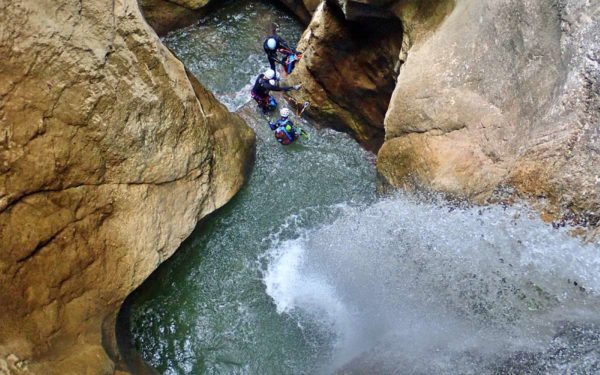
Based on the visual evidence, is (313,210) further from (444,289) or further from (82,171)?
(82,171)

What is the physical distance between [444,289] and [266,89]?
463cm

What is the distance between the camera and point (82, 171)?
532cm

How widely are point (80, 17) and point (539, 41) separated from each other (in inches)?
185

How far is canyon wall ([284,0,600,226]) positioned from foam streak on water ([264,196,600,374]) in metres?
0.39

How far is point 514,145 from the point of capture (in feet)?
16.9

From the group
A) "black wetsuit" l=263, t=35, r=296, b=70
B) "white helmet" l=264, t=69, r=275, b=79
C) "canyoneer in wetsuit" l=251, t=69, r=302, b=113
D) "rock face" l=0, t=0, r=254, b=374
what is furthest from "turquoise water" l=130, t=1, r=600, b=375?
"black wetsuit" l=263, t=35, r=296, b=70

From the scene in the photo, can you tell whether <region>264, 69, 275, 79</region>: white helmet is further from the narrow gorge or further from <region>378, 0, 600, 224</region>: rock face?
<region>378, 0, 600, 224</region>: rock face

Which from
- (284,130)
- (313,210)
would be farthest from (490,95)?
(284,130)

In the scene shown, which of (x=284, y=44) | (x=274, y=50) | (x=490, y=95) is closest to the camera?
(x=490, y=95)

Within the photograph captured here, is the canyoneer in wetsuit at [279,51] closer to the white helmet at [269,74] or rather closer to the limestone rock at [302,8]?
the white helmet at [269,74]

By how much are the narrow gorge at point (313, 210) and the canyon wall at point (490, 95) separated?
20mm

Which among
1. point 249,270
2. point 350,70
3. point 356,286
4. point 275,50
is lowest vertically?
point 249,270

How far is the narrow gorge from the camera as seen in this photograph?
4.67 metres

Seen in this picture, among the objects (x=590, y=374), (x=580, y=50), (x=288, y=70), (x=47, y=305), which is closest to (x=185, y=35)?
(x=288, y=70)
